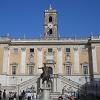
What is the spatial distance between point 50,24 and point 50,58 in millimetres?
7547

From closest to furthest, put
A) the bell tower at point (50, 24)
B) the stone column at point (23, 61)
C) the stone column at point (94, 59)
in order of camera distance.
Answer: the stone column at point (94, 59) → the stone column at point (23, 61) → the bell tower at point (50, 24)

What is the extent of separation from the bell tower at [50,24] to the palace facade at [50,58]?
97.0 inches

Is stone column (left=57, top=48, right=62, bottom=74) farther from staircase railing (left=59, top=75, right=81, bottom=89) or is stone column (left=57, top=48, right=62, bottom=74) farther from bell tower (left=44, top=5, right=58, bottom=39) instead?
bell tower (left=44, top=5, right=58, bottom=39)

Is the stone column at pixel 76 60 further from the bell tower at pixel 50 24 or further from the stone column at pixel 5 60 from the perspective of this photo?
the stone column at pixel 5 60

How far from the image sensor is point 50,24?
1943 inches

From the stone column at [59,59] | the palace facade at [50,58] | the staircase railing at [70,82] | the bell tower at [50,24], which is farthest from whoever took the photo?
the bell tower at [50,24]

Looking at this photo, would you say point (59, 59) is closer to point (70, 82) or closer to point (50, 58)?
point (50, 58)

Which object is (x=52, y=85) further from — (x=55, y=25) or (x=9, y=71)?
(x=55, y=25)

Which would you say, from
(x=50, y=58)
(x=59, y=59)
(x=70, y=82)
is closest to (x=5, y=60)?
(x=50, y=58)

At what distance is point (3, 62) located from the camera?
4406 centimetres

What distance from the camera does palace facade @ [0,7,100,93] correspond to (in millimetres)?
44031

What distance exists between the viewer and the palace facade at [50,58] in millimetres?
44031

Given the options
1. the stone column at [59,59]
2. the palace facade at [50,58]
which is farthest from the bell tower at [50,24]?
the stone column at [59,59]

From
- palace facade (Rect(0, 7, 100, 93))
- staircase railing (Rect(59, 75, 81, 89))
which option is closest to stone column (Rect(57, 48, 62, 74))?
palace facade (Rect(0, 7, 100, 93))
